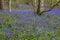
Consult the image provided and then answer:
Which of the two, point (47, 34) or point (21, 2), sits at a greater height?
point (47, 34)

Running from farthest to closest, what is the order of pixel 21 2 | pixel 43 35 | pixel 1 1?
pixel 21 2 → pixel 1 1 → pixel 43 35

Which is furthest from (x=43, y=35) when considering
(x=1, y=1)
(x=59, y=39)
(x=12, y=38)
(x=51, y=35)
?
(x=1, y=1)

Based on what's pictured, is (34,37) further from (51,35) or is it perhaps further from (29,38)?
(51,35)

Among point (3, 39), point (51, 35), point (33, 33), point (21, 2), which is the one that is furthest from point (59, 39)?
point (21, 2)

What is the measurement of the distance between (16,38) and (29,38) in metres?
0.42

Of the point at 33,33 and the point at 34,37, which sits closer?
the point at 34,37

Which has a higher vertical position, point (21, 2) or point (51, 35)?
point (51, 35)

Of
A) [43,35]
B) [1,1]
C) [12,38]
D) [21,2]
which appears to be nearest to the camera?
[12,38]

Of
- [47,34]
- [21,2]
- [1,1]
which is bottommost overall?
[21,2]

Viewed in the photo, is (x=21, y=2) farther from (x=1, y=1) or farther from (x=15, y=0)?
(x=1, y=1)

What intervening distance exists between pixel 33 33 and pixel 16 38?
3.06 feet

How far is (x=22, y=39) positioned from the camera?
6.15m

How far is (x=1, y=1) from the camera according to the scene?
1989cm

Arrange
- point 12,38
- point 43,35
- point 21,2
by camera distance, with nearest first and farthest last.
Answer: point 12,38 < point 43,35 < point 21,2
